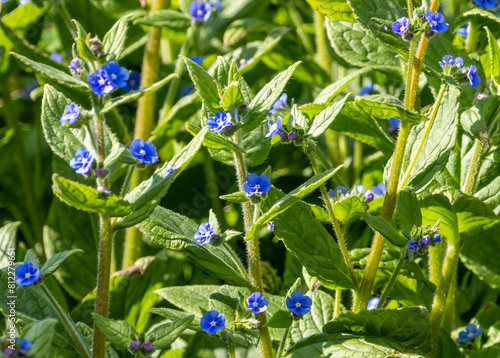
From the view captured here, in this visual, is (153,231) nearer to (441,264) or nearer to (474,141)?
(441,264)

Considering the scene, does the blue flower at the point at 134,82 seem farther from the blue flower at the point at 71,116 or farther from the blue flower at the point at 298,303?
the blue flower at the point at 298,303

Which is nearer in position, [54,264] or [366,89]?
[54,264]

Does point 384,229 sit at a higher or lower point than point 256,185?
lower

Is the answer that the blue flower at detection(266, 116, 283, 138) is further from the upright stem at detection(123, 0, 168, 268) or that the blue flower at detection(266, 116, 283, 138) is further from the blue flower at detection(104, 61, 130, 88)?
the upright stem at detection(123, 0, 168, 268)

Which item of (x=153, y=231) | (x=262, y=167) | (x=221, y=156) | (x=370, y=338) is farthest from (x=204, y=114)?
(x=262, y=167)

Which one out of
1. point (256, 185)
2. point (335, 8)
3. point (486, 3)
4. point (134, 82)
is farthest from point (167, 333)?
point (134, 82)

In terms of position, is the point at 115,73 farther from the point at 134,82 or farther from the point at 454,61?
the point at 134,82

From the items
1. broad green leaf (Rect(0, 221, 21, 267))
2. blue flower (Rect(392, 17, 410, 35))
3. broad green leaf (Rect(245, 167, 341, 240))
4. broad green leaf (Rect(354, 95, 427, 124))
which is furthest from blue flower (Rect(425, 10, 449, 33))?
broad green leaf (Rect(0, 221, 21, 267))
